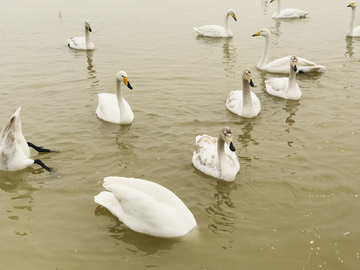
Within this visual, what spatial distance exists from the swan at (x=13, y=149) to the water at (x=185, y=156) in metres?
0.20

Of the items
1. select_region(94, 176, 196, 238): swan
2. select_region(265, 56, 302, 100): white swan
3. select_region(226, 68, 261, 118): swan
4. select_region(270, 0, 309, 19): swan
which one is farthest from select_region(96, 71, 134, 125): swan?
select_region(270, 0, 309, 19): swan

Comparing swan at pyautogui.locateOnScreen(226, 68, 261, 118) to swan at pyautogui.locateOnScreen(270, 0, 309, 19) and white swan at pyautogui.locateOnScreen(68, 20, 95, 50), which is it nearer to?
white swan at pyautogui.locateOnScreen(68, 20, 95, 50)

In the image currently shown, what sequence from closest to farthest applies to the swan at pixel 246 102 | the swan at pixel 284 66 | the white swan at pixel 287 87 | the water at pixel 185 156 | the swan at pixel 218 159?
the water at pixel 185 156 → the swan at pixel 218 159 → the swan at pixel 246 102 → the white swan at pixel 287 87 → the swan at pixel 284 66

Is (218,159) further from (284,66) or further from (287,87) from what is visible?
(284,66)

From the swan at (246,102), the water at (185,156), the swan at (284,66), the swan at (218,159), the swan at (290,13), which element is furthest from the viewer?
the swan at (290,13)

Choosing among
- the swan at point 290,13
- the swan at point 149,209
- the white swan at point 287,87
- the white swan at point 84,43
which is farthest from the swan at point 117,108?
the swan at point 290,13

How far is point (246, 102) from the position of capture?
9578mm

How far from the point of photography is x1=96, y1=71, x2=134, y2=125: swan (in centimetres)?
933

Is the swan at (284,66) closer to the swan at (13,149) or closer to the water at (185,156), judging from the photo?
the water at (185,156)

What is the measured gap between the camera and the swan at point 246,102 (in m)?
9.51

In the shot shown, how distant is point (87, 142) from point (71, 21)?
16008 mm

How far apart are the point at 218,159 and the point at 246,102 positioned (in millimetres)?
2881

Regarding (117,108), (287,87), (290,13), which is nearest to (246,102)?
(287,87)

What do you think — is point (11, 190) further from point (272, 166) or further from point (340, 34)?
point (340, 34)
